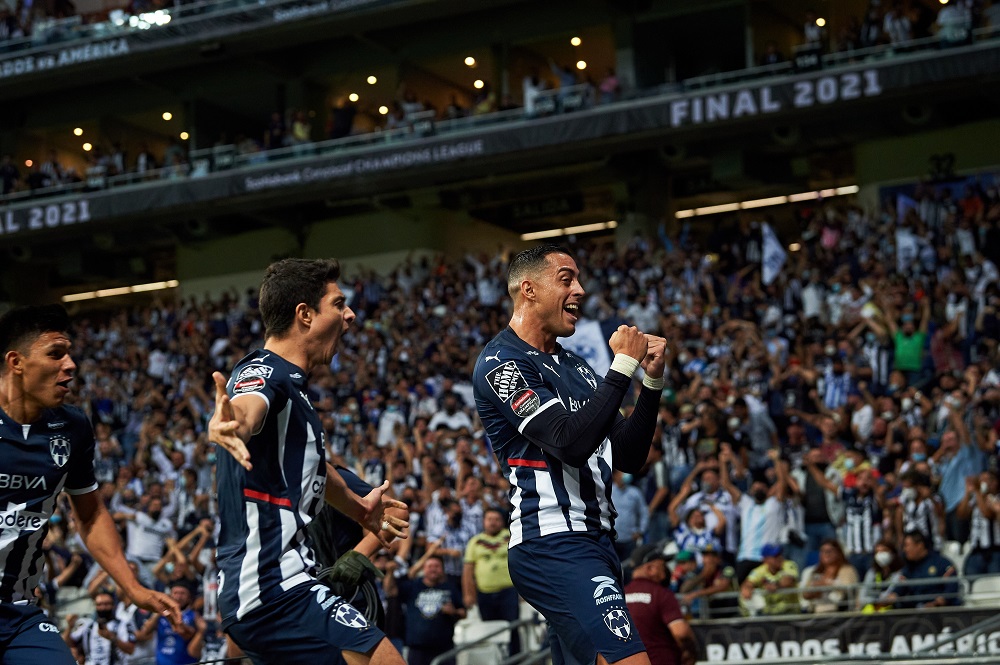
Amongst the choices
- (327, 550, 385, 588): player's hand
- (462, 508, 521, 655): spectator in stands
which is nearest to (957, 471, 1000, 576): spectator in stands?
(462, 508, 521, 655): spectator in stands

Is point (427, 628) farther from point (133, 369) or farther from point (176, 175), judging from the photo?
point (176, 175)

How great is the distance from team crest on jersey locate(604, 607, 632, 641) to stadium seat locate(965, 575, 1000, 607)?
797 cm

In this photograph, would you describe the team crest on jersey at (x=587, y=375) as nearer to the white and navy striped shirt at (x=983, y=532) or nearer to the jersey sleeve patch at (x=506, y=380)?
the jersey sleeve patch at (x=506, y=380)

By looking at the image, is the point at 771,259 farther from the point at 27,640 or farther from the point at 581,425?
the point at 27,640

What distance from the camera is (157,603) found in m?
5.44

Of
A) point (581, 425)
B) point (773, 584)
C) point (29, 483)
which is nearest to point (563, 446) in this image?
point (581, 425)

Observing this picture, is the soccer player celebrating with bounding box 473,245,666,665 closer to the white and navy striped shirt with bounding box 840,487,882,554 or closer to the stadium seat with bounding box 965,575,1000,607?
the stadium seat with bounding box 965,575,1000,607

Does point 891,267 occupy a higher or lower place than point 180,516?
higher

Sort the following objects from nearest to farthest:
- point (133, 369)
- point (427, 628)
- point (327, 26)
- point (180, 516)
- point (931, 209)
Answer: point (427, 628) < point (180, 516) < point (931, 209) < point (133, 369) < point (327, 26)

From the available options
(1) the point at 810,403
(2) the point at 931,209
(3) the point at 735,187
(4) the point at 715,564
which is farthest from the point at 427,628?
(3) the point at 735,187

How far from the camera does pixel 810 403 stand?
660 inches

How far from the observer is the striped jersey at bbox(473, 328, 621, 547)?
5.66 m

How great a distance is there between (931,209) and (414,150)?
10.5m

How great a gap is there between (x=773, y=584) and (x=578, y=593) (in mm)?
8369
